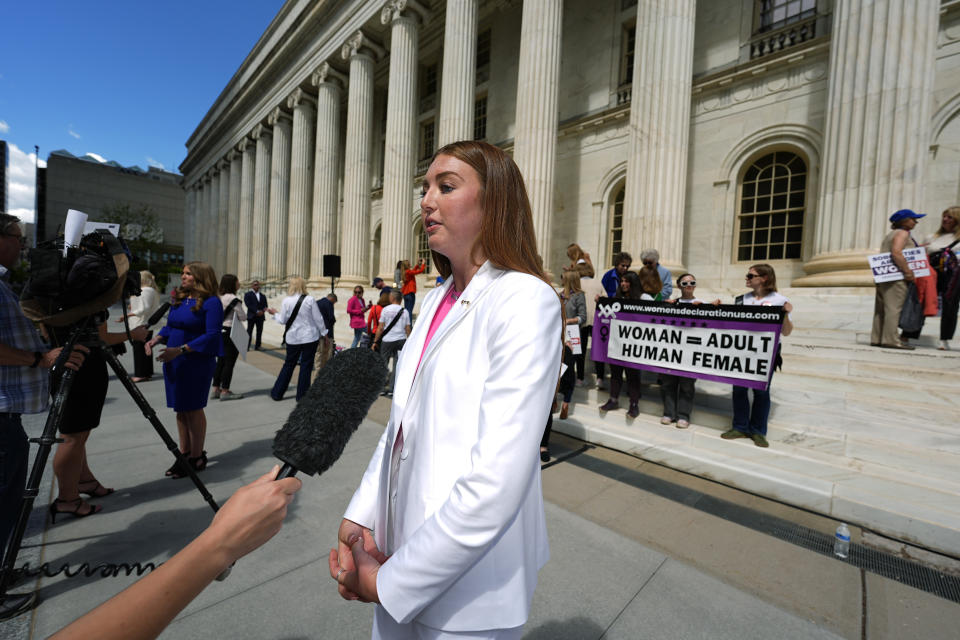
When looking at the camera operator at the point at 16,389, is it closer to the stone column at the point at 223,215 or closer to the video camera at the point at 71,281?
the video camera at the point at 71,281

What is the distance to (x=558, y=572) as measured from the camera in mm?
2799

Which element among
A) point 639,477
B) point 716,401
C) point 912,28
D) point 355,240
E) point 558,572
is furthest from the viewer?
point 355,240

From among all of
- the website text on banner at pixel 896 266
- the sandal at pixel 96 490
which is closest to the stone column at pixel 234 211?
the sandal at pixel 96 490

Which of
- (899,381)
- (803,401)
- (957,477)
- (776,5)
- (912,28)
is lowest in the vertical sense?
(957,477)

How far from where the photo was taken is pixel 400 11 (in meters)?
15.3

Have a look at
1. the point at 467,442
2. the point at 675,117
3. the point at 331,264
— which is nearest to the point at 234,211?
the point at 331,264

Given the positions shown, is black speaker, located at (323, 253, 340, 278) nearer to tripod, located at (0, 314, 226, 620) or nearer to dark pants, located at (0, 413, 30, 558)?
tripod, located at (0, 314, 226, 620)

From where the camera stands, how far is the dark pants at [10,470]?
7.41ft

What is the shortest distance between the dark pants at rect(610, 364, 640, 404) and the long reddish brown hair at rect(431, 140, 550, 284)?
4.81 meters

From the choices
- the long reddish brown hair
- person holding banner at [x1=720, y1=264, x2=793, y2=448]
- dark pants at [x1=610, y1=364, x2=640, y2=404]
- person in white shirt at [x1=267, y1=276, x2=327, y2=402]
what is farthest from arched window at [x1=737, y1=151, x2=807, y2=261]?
the long reddish brown hair

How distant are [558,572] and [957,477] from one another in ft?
12.4

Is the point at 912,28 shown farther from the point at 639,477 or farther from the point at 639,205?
the point at 639,477

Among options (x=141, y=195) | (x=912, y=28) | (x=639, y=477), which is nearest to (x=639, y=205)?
(x=912, y=28)

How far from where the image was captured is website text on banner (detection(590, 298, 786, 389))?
4.64 meters
